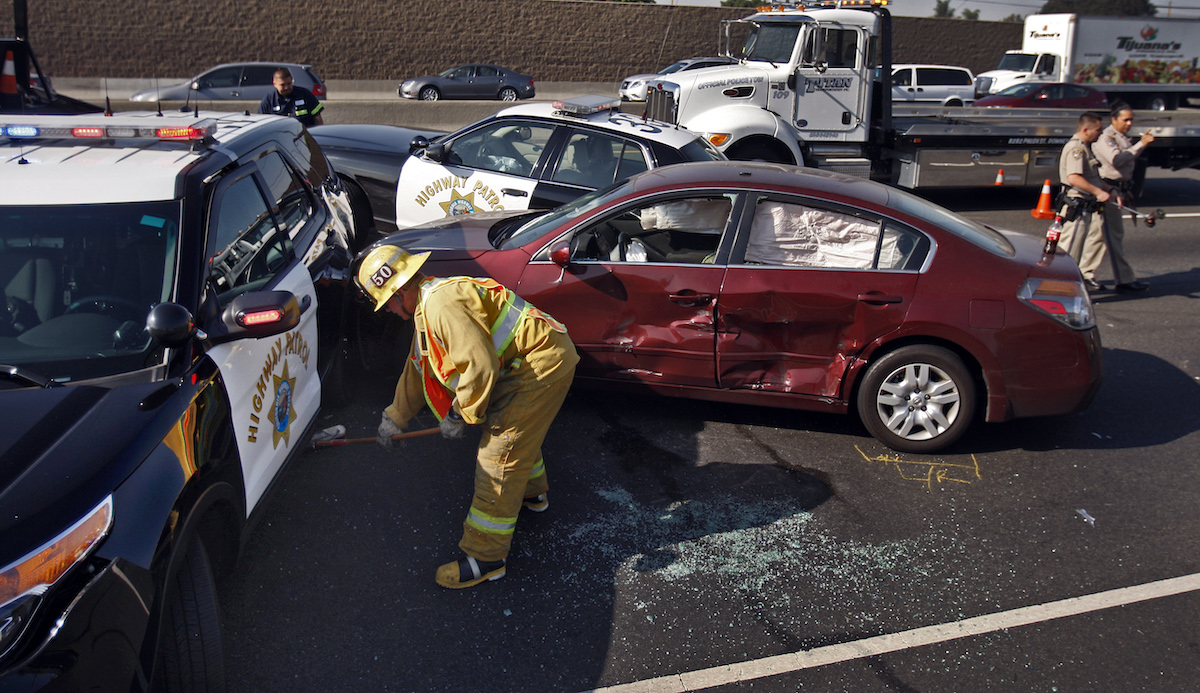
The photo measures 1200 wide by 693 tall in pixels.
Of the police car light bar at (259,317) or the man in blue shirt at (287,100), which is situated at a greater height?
the man in blue shirt at (287,100)

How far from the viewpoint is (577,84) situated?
3678 cm

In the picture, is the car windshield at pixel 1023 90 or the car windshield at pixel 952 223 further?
the car windshield at pixel 1023 90

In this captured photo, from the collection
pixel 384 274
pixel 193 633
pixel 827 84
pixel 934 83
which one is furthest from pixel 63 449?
pixel 934 83

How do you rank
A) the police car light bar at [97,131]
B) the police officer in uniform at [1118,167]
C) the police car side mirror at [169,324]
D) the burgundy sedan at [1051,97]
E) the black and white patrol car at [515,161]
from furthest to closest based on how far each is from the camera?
the burgundy sedan at [1051,97], the police officer in uniform at [1118,167], the black and white patrol car at [515,161], the police car light bar at [97,131], the police car side mirror at [169,324]

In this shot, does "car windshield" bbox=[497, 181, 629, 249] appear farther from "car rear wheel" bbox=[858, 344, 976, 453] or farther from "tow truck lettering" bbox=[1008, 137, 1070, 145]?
"tow truck lettering" bbox=[1008, 137, 1070, 145]

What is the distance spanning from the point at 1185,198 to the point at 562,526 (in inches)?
549

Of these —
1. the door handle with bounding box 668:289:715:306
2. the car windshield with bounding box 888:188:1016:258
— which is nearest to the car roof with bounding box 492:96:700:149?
the car windshield with bounding box 888:188:1016:258

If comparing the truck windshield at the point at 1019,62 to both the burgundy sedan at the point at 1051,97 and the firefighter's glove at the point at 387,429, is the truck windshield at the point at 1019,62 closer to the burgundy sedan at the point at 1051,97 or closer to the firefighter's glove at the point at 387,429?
the burgundy sedan at the point at 1051,97

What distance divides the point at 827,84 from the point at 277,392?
9.75 metres

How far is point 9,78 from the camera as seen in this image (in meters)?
8.85

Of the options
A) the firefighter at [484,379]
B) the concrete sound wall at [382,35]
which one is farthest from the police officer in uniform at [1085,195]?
the concrete sound wall at [382,35]

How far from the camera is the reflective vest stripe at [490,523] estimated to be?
365cm

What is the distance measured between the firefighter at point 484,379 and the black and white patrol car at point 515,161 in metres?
3.82

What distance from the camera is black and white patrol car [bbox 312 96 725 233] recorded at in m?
7.45
